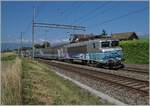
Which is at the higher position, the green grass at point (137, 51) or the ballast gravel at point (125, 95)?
the green grass at point (137, 51)

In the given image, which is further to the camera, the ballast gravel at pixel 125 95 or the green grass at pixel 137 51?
the green grass at pixel 137 51

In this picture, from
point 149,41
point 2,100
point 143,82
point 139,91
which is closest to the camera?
point 2,100

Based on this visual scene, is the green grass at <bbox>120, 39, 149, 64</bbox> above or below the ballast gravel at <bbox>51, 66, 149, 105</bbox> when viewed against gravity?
above

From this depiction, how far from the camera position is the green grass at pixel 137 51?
32.8 m

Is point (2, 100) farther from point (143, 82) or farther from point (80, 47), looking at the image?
point (80, 47)

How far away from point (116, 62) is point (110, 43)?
1780 millimetres

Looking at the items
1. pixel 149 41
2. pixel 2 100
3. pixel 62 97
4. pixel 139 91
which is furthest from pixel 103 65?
pixel 2 100

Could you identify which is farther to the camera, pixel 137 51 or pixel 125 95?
pixel 137 51

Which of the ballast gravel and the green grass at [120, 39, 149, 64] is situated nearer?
the ballast gravel

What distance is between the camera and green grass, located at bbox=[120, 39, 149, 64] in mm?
32844

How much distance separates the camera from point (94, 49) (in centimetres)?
2975

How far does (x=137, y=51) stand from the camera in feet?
113

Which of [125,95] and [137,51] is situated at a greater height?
[137,51]

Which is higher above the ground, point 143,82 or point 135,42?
point 135,42
